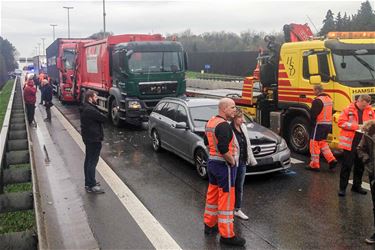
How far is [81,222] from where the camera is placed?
6184mm

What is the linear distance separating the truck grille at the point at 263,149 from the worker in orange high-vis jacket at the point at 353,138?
1.29 metres

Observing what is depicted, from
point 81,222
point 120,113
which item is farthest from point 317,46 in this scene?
point 120,113

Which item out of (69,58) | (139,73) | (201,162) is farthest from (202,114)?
(69,58)

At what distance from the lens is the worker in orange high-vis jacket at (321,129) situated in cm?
884

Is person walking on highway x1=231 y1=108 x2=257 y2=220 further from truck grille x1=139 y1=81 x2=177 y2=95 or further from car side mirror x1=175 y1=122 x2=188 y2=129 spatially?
truck grille x1=139 y1=81 x2=177 y2=95

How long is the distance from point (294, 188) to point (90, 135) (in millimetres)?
3692

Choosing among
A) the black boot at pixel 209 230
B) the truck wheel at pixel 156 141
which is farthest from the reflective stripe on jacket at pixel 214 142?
the truck wheel at pixel 156 141

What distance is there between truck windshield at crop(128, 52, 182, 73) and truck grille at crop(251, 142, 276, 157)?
7.33 meters

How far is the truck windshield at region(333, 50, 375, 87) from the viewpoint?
943 cm

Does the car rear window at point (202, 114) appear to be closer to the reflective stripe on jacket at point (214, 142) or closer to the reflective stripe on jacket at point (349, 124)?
the reflective stripe on jacket at point (349, 124)

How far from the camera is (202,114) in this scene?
9.43 metres

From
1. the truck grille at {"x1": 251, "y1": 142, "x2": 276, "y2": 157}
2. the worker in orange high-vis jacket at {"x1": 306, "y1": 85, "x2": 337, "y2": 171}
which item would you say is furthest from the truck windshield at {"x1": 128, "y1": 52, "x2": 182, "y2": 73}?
the truck grille at {"x1": 251, "y1": 142, "x2": 276, "y2": 157}

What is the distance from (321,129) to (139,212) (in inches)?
172

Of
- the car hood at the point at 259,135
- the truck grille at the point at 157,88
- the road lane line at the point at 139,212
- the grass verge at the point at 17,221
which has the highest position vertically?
the truck grille at the point at 157,88
